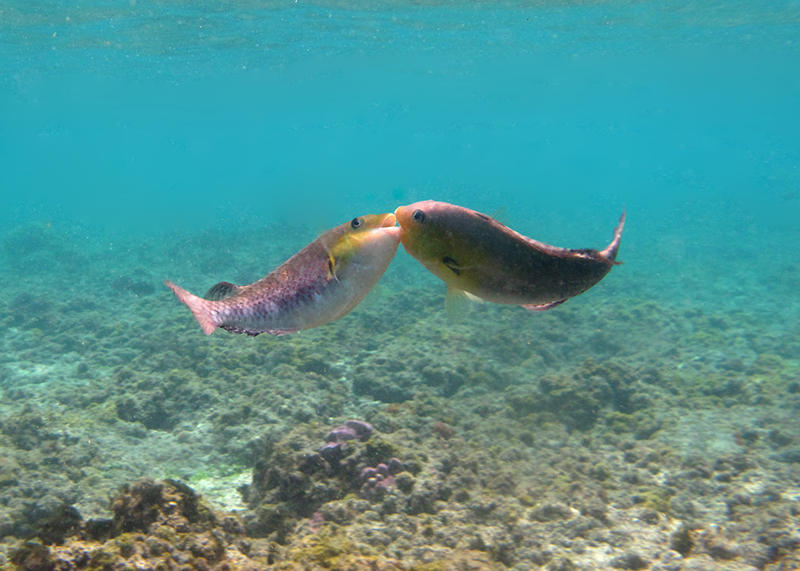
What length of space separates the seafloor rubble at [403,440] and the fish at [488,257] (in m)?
2.24

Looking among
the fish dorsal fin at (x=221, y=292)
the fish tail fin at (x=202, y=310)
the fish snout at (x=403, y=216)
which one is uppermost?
the fish snout at (x=403, y=216)

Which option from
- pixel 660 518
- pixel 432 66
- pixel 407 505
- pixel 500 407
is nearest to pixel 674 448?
pixel 660 518

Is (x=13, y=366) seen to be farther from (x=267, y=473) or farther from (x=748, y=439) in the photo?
(x=748, y=439)

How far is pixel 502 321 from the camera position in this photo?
12.5 m

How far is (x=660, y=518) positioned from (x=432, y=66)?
53.8 metres

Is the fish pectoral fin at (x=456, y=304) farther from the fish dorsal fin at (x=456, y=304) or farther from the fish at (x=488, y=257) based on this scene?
the fish at (x=488, y=257)

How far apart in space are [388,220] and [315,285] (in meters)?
0.35

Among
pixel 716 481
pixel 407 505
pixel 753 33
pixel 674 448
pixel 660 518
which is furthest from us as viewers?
pixel 753 33

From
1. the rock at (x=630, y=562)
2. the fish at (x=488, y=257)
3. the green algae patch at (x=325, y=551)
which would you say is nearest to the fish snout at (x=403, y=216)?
the fish at (x=488, y=257)

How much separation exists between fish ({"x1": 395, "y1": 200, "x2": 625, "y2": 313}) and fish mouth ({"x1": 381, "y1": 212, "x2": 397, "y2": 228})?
0.06 metres

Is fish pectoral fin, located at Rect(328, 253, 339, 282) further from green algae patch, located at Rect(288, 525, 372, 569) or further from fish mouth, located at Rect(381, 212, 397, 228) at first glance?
green algae patch, located at Rect(288, 525, 372, 569)

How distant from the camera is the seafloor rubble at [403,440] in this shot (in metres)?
3.87

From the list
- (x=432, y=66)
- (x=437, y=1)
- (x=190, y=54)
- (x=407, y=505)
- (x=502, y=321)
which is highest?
(x=432, y=66)

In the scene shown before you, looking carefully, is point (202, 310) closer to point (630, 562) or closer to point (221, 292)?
point (221, 292)
